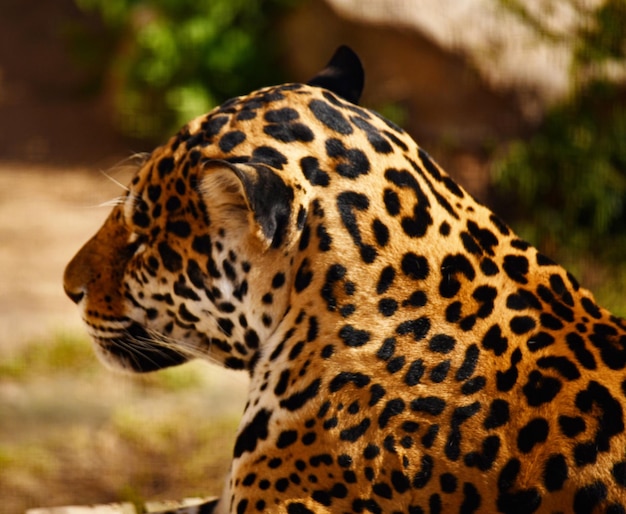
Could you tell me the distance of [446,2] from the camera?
27.2 ft

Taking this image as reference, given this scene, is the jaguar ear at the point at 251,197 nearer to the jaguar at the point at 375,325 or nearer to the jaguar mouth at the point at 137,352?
the jaguar at the point at 375,325

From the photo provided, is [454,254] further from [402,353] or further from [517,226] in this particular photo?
[517,226]

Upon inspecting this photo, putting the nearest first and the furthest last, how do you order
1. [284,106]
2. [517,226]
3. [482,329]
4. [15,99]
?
[482,329] → [284,106] → [517,226] → [15,99]

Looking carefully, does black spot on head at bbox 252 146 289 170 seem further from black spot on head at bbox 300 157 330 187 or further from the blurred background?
the blurred background

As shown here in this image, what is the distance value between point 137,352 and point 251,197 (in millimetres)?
882

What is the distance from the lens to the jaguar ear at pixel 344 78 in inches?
124

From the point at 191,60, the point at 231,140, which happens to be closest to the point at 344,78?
the point at 231,140

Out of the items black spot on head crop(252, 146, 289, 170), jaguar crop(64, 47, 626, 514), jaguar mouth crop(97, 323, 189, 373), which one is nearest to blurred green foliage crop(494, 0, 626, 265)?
jaguar mouth crop(97, 323, 189, 373)

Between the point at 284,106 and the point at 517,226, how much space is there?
5255mm

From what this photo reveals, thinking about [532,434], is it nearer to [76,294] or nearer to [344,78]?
[344,78]

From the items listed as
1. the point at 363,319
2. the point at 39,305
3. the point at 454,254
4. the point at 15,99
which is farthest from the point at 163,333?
the point at 15,99

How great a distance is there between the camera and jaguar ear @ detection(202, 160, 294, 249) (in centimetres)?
251

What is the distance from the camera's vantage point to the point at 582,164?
7668mm

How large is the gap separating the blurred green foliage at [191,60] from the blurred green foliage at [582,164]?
8.54 feet
